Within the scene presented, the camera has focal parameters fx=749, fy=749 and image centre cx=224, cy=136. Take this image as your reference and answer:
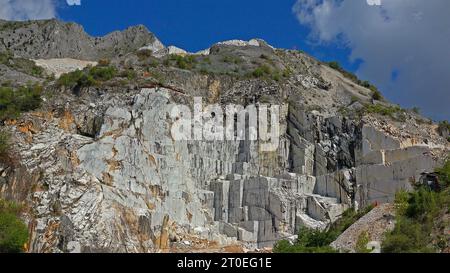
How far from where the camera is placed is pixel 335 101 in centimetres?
6172

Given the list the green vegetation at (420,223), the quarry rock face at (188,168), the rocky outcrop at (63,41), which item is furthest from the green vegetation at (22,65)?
the green vegetation at (420,223)

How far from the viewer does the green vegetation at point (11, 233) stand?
37.6 meters

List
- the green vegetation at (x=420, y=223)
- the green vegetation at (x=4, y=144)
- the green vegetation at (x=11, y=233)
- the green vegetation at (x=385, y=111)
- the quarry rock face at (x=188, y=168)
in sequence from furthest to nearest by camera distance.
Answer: the green vegetation at (x=385, y=111), the green vegetation at (x=4, y=144), the quarry rock face at (x=188, y=168), the green vegetation at (x=11, y=233), the green vegetation at (x=420, y=223)

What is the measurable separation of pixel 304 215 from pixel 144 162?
11041mm

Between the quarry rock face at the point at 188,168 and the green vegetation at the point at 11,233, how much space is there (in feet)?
3.68

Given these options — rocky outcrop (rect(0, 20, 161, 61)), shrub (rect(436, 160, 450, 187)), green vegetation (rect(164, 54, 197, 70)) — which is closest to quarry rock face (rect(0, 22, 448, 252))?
green vegetation (rect(164, 54, 197, 70))

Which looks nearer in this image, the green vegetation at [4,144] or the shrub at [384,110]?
the green vegetation at [4,144]

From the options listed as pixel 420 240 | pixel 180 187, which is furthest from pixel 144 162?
pixel 420 240

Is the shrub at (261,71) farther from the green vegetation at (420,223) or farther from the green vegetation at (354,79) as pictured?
the green vegetation at (420,223)

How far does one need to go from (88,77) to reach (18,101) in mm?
5643

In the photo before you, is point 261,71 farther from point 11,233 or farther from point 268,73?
point 11,233

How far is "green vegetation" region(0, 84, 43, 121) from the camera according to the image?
49.1 metres

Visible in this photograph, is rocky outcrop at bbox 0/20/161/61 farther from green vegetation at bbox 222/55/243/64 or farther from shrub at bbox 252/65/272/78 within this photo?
shrub at bbox 252/65/272/78
